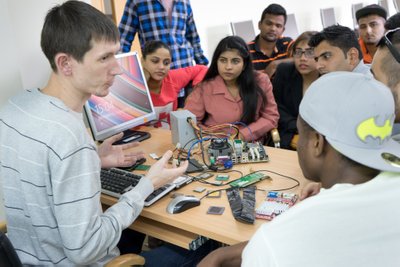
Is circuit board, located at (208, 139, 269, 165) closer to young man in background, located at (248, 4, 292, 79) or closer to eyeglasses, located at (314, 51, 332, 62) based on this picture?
eyeglasses, located at (314, 51, 332, 62)

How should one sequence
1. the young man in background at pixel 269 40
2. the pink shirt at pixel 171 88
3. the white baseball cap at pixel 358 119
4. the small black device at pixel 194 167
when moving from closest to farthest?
the white baseball cap at pixel 358 119
the small black device at pixel 194 167
the pink shirt at pixel 171 88
the young man in background at pixel 269 40

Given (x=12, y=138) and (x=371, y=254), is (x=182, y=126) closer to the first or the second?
(x=12, y=138)

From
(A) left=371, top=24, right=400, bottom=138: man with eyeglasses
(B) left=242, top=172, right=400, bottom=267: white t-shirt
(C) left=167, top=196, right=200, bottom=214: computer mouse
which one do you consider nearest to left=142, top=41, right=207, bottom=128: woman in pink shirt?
(C) left=167, top=196, right=200, bottom=214: computer mouse

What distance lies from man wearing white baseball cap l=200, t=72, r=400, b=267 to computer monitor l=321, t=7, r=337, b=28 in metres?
5.99

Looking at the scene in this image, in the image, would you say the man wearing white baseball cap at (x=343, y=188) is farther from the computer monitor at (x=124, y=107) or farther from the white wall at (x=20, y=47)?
the white wall at (x=20, y=47)

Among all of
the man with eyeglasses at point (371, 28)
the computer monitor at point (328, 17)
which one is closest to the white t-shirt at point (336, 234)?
the man with eyeglasses at point (371, 28)

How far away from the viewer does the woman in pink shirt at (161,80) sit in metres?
2.59

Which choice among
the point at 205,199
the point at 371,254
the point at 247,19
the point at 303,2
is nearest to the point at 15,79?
the point at 205,199

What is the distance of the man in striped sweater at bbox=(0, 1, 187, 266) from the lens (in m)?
1.13

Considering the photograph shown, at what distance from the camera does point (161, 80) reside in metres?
2.66

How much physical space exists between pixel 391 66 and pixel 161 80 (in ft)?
5.00

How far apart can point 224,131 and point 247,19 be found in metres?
3.51

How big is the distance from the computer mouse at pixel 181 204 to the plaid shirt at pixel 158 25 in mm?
1979

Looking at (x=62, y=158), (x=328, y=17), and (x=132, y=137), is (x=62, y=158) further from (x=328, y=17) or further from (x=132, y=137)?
(x=328, y=17)
